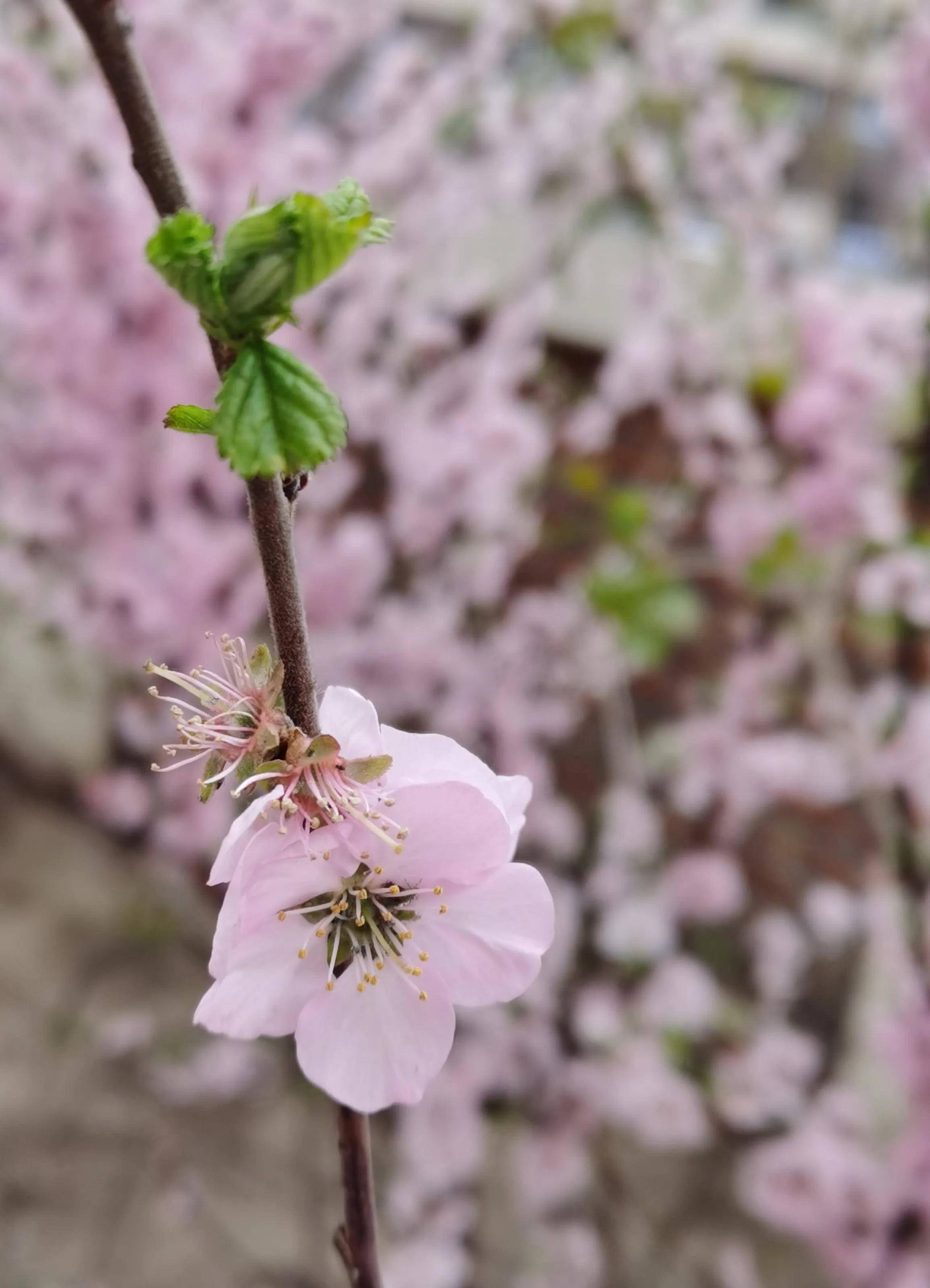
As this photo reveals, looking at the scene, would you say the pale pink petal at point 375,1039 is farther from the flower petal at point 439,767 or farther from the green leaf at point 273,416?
the green leaf at point 273,416

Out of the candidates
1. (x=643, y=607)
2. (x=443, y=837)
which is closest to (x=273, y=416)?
(x=443, y=837)

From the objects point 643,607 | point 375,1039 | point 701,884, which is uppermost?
point 643,607

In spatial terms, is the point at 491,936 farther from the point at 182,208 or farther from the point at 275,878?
the point at 182,208

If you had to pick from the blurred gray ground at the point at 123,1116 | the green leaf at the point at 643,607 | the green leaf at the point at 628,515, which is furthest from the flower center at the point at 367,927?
the blurred gray ground at the point at 123,1116

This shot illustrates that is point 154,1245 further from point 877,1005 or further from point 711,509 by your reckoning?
point 711,509

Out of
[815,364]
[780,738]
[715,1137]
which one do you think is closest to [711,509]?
[815,364]

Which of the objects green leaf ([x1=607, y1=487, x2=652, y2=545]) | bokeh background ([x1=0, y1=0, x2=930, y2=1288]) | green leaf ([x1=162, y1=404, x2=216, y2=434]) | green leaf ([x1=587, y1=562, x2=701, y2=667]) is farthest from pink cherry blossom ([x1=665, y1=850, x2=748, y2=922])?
green leaf ([x1=162, y1=404, x2=216, y2=434])

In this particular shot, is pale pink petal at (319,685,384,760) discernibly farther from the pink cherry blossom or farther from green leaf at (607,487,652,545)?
the pink cherry blossom
